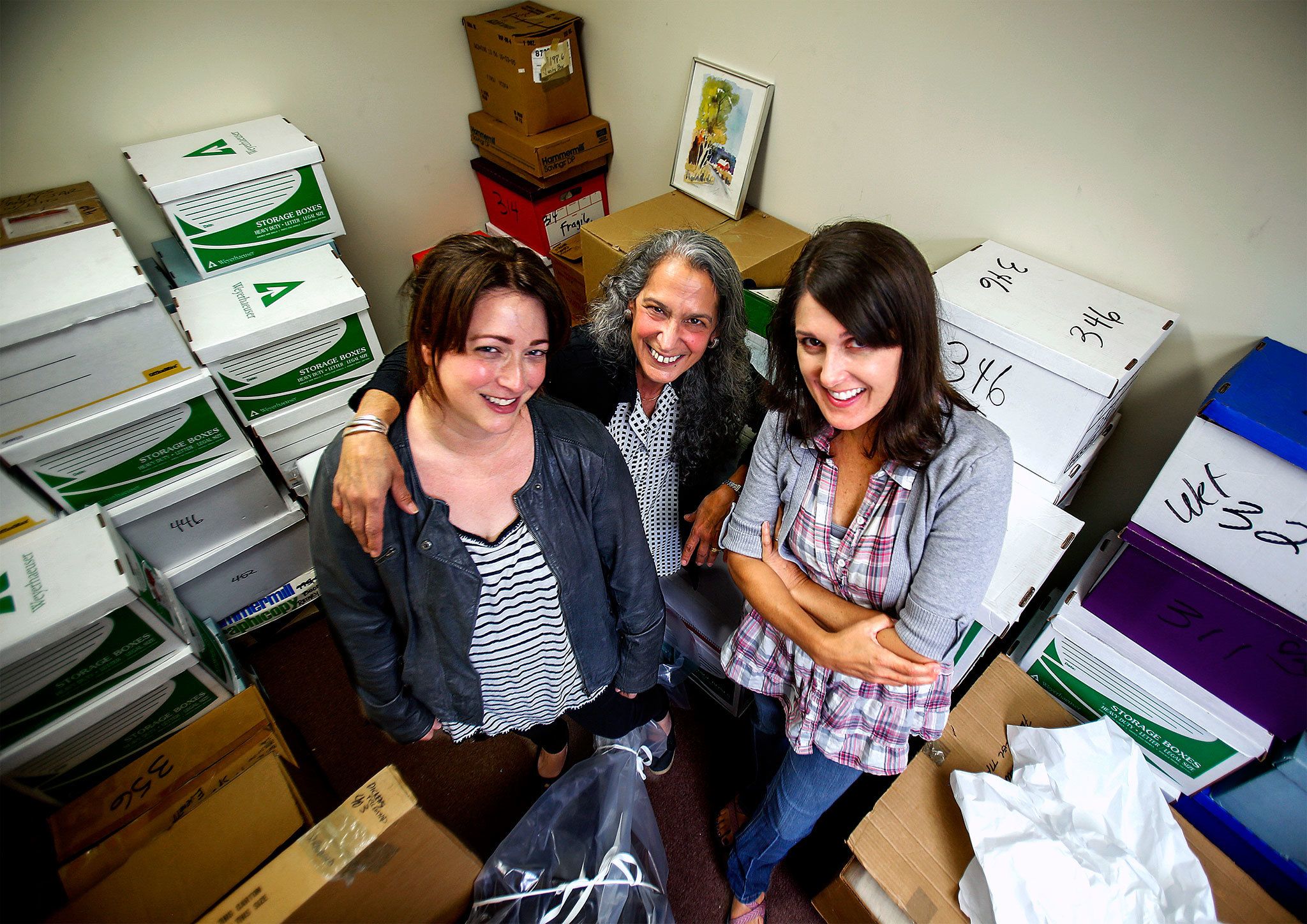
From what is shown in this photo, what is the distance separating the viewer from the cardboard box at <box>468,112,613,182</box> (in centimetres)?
235

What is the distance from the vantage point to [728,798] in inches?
65.6

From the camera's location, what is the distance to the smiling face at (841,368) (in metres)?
0.86

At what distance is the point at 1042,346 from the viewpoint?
1.21m

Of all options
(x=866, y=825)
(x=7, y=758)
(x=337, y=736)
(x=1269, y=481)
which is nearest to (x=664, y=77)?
(x=1269, y=481)

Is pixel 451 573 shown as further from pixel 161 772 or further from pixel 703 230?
pixel 703 230

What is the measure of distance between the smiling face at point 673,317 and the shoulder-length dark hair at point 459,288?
30 centimetres

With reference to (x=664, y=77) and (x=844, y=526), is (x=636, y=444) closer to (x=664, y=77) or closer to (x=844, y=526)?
(x=844, y=526)

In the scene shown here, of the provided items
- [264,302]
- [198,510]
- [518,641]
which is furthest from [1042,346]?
[198,510]

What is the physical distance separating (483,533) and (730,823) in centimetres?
113

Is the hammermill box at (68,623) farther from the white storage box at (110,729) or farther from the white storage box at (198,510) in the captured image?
the white storage box at (198,510)

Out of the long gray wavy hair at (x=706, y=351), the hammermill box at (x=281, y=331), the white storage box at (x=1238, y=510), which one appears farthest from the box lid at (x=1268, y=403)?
the hammermill box at (x=281, y=331)

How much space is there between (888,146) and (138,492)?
2270 millimetres

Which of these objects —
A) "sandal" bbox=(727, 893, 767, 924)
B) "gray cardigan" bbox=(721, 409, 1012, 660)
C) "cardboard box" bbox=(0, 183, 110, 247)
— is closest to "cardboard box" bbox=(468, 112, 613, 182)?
"cardboard box" bbox=(0, 183, 110, 247)

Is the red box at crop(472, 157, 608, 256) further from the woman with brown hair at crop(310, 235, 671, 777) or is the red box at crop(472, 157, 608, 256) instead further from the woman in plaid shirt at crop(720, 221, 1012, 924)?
the woman in plaid shirt at crop(720, 221, 1012, 924)
